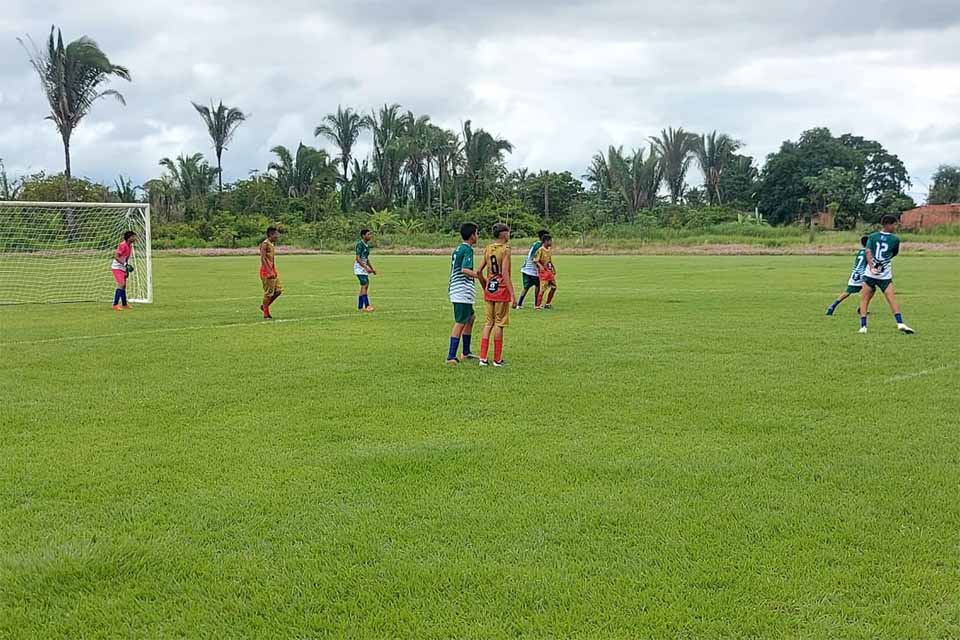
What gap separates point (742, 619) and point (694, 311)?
12.9 metres

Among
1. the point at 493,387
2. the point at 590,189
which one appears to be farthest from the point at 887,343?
the point at 590,189

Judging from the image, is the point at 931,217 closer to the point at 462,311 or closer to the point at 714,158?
the point at 714,158

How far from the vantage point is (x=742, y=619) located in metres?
3.63

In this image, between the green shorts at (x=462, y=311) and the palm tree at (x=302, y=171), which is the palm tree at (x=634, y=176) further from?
the green shorts at (x=462, y=311)

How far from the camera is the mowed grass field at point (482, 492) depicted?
375cm

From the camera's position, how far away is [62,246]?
26.0 meters

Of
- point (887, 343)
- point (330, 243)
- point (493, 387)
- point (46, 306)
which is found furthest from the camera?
point (330, 243)

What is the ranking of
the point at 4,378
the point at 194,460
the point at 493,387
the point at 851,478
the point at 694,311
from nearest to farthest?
the point at 851,478
the point at 194,460
the point at 493,387
the point at 4,378
the point at 694,311

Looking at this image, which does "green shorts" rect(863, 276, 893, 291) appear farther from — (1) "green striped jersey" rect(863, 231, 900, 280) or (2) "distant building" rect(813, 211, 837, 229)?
(2) "distant building" rect(813, 211, 837, 229)

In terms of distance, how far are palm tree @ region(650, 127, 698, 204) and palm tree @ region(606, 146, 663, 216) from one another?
1.48 meters

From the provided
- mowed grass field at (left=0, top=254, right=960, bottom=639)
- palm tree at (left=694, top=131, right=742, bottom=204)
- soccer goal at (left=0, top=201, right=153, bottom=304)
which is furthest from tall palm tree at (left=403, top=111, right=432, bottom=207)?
mowed grass field at (left=0, top=254, right=960, bottom=639)

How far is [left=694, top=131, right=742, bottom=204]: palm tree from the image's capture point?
72.9 m

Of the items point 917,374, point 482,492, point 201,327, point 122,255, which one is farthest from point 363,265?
point 482,492

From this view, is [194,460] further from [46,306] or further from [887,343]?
[46,306]
